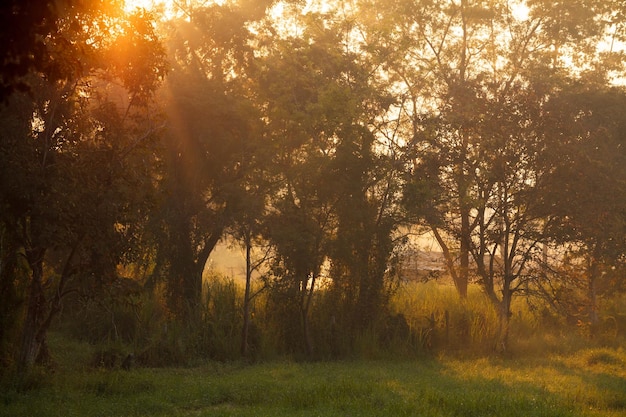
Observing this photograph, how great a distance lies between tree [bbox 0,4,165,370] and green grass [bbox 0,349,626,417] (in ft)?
5.48

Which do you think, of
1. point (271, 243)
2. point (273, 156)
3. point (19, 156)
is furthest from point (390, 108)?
point (19, 156)

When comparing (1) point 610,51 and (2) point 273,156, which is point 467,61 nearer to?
(1) point 610,51

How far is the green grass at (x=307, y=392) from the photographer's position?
44.0 ft

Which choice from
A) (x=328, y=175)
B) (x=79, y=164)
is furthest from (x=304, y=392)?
(x=328, y=175)

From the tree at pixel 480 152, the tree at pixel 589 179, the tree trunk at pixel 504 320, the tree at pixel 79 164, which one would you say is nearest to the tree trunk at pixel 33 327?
the tree at pixel 79 164

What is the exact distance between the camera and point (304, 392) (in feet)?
48.9

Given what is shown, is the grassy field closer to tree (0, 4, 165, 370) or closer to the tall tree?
tree (0, 4, 165, 370)

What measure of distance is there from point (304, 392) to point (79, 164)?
6.20 m

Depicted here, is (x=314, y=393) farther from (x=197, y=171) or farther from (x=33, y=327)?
(x=197, y=171)

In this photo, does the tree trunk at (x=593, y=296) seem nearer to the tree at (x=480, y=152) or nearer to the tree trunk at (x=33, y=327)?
the tree at (x=480, y=152)

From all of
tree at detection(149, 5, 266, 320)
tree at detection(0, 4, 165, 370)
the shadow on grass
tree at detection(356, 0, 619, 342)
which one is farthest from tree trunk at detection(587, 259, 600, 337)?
tree at detection(0, 4, 165, 370)

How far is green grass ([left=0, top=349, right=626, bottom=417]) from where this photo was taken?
13.4 metres

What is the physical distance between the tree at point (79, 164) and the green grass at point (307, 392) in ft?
5.48

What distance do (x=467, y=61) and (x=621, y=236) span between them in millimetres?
11277
